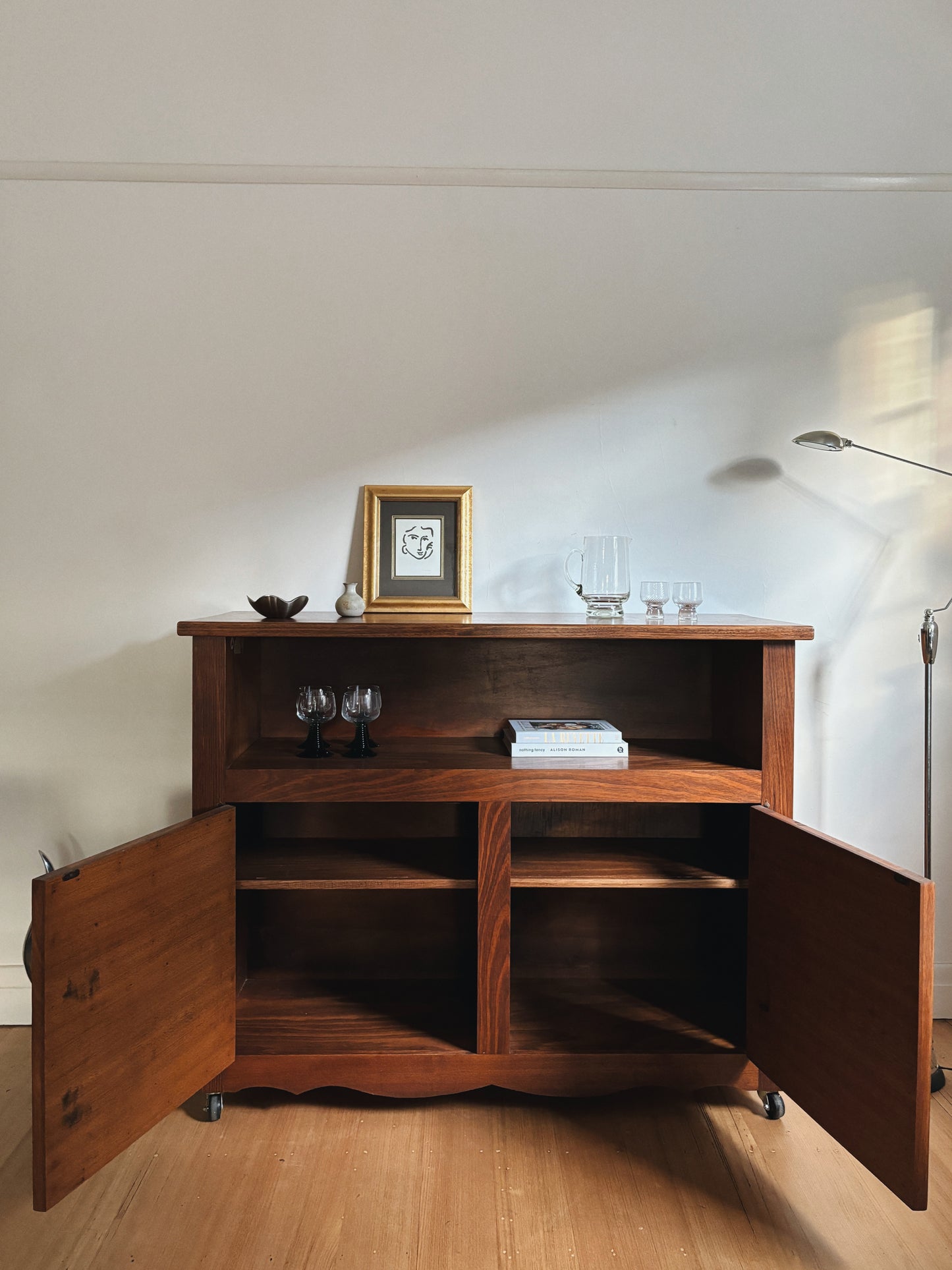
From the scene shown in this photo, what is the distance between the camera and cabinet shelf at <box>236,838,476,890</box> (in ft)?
6.21

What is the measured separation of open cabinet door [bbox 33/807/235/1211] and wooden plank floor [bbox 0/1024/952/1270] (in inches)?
8.1

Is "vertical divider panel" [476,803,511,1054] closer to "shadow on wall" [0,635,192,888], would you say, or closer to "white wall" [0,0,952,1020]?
"white wall" [0,0,952,1020]

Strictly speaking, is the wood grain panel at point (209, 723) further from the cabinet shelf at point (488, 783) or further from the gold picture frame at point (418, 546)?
the gold picture frame at point (418, 546)

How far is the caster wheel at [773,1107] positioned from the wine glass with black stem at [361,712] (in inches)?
48.1

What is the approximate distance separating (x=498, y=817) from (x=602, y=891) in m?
0.61

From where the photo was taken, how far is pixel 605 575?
6.91 ft

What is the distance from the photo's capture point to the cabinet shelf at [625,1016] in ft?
6.31

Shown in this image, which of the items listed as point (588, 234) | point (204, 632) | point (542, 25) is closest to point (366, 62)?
point (542, 25)

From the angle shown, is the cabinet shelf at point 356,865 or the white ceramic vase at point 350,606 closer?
the cabinet shelf at point 356,865

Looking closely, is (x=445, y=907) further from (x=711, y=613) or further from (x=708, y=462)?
(x=708, y=462)

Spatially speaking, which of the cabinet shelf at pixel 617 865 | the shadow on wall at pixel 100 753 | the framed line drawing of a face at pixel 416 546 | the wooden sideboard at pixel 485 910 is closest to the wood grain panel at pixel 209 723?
the wooden sideboard at pixel 485 910

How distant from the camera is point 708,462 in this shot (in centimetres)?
233

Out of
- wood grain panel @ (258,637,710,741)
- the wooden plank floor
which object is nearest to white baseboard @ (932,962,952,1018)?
the wooden plank floor

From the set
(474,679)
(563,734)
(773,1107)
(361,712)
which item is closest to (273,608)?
(361,712)
